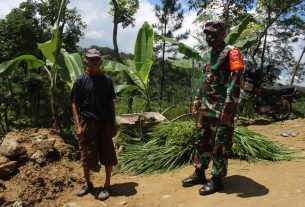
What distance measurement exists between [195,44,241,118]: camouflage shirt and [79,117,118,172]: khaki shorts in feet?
3.85

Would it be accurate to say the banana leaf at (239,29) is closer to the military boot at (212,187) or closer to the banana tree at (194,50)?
the banana tree at (194,50)

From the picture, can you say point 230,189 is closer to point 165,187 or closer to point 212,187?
point 212,187

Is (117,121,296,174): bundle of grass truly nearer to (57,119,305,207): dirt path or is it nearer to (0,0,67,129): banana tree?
(57,119,305,207): dirt path

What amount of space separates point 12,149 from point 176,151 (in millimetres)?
2255

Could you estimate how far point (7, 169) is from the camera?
205 inches

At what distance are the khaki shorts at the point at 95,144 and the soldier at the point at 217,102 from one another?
1.05m

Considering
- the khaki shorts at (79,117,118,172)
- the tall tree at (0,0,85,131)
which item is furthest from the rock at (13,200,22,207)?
the tall tree at (0,0,85,131)

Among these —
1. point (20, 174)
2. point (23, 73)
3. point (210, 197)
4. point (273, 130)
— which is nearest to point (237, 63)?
point (210, 197)

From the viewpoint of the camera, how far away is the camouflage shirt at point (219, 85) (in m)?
3.81

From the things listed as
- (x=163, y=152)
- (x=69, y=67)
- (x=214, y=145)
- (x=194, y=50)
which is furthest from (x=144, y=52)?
(x=214, y=145)

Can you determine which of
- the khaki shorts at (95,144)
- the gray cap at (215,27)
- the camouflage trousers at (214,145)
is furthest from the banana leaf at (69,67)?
the gray cap at (215,27)

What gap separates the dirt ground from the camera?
3.96 m

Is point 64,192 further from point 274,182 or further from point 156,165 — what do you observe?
point 274,182

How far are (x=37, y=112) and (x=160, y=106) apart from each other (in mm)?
12146
